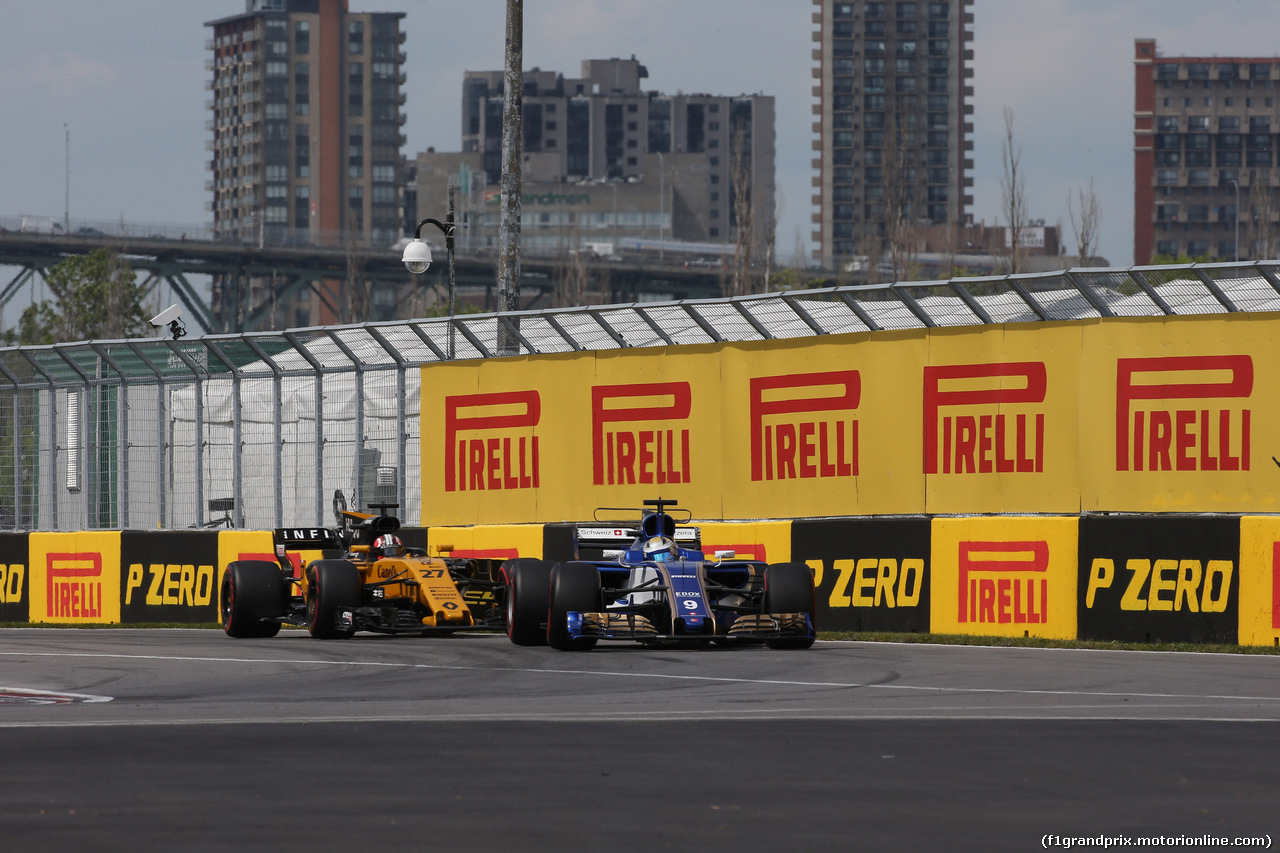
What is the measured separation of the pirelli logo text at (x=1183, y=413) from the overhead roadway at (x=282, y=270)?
284ft

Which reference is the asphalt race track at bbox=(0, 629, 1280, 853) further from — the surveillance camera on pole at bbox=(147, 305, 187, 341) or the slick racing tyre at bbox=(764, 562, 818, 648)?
the surveillance camera on pole at bbox=(147, 305, 187, 341)

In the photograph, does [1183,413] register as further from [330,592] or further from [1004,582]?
[330,592]

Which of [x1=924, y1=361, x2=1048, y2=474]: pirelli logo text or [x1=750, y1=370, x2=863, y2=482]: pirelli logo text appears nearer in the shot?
[x1=924, y1=361, x2=1048, y2=474]: pirelli logo text

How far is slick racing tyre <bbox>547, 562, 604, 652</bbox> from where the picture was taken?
14711 millimetres

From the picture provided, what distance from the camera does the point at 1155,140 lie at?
603 feet

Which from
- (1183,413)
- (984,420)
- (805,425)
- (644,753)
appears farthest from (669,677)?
(805,425)

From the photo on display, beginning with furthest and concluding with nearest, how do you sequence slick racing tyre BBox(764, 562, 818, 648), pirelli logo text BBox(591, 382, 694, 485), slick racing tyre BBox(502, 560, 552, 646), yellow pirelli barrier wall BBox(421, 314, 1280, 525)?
pirelli logo text BBox(591, 382, 694, 485)
slick racing tyre BBox(502, 560, 552, 646)
yellow pirelli barrier wall BBox(421, 314, 1280, 525)
slick racing tyre BBox(764, 562, 818, 648)

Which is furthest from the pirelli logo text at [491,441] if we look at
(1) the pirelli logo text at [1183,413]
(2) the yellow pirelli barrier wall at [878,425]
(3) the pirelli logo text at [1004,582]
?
(1) the pirelli logo text at [1183,413]

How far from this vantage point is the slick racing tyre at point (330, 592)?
661 inches

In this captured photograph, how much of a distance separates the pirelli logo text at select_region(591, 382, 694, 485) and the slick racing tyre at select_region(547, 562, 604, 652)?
157 inches

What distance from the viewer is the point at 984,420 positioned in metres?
16.5

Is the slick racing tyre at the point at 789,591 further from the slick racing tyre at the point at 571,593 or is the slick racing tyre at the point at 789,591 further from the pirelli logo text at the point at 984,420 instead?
the pirelli logo text at the point at 984,420

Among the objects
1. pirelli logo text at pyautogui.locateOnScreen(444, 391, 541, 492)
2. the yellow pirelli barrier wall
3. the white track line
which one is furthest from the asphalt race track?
pirelli logo text at pyautogui.locateOnScreen(444, 391, 541, 492)

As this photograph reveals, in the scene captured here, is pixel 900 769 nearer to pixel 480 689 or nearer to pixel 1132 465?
pixel 480 689
